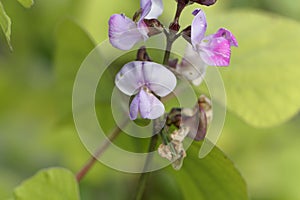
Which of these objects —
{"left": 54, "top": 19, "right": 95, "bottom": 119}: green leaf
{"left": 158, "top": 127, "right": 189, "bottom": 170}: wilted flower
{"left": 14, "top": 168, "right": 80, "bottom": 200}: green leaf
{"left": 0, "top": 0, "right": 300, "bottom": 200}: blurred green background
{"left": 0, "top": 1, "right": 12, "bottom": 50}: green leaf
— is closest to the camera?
{"left": 0, "top": 1, "right": 12, "bottom": 50}: green leaf

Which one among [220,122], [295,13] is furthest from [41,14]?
[220,122]

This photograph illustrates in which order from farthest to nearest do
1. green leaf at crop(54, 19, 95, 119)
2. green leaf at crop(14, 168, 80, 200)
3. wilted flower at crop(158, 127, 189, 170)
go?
green leaf at crop(54, 19, 95, 119) → green leaf at crop(14, 168, 80, 200) → wilted flower at crop(158, 127, 189, 170)

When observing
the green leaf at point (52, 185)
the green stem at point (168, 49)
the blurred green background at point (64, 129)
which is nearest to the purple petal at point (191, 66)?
the green stem at point (168, 49)

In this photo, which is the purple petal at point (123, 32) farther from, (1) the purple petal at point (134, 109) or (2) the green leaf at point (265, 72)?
(2) the green leaf at point (265, 72)

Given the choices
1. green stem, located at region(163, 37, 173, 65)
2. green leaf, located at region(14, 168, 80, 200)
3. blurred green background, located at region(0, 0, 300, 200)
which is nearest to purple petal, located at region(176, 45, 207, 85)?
green stem, located at region(163, 37, 173, 65)

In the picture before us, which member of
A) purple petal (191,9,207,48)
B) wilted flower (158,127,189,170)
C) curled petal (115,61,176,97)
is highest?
purple petal (191,9,207,48)

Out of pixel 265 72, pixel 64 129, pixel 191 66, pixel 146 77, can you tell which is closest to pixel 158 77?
pixel 146 77

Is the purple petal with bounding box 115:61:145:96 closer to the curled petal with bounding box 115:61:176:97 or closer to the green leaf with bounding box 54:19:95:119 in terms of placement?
the curled petal with bounding box 115:61:176:97
